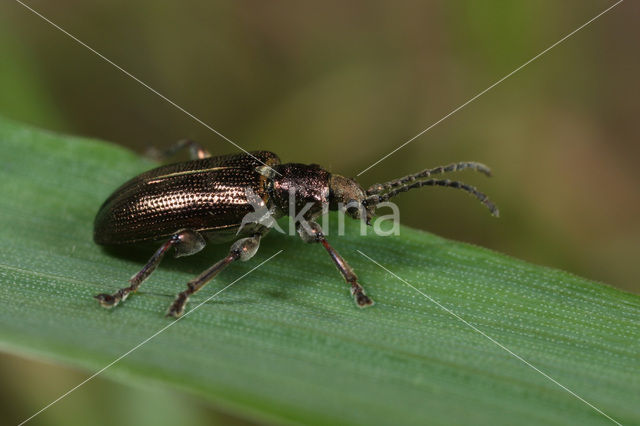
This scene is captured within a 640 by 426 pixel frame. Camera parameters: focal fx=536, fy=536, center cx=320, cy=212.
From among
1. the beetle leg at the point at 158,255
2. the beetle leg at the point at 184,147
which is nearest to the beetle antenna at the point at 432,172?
the beetle leg at the point at 158,255

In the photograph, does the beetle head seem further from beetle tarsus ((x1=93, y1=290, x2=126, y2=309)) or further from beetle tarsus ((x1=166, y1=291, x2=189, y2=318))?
beetle tarsus ((x1=93, y1=290, x2=126, y2=309))

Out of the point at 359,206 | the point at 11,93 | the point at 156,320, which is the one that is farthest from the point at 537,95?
the point at 11,93

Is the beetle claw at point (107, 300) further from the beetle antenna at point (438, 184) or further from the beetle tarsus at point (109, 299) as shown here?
the beetle antenna at point (438, 184)

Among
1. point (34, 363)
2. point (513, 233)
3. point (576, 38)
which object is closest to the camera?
point (34, 363)

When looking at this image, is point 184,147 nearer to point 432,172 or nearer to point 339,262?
point 339,262

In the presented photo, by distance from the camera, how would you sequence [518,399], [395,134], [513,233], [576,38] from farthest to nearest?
[395,134], [576,38], [513,233], [518,399]

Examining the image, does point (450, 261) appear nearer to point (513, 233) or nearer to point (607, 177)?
point (513, 233)
